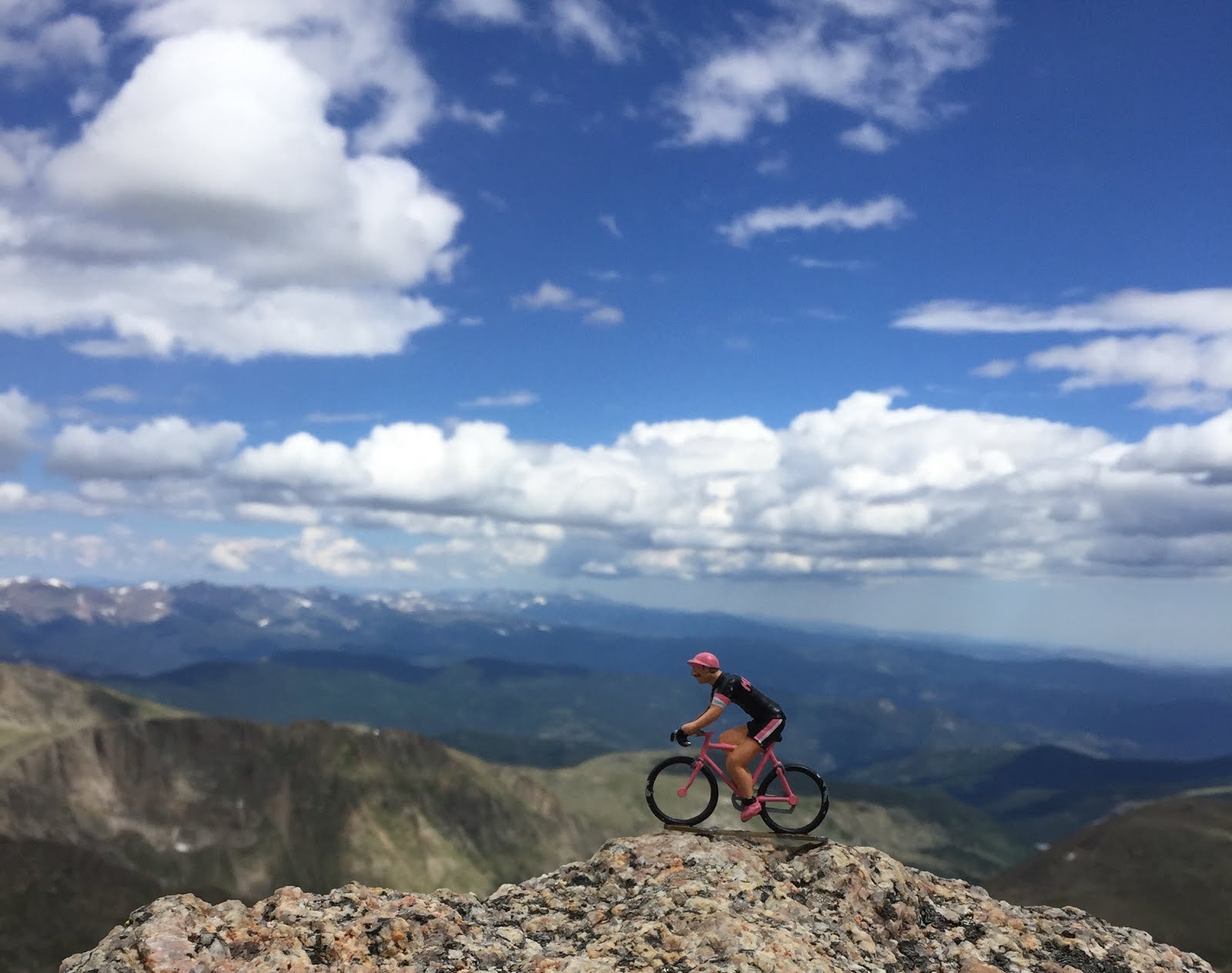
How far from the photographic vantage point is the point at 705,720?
18.9 meters

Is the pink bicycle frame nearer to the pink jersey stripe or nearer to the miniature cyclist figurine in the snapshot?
the miniature cyclist figurine

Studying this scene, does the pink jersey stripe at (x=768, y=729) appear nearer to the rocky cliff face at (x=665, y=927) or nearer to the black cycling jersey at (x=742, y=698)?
the black cycling jersey at (x=742, y=698)

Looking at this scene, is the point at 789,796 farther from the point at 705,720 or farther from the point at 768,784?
the point at 705,720

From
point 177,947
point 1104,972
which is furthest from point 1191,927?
point 177,947

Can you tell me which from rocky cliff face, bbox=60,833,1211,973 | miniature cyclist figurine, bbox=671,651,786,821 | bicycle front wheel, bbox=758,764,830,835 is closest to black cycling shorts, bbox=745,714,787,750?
miniature cyclist figurine, bbox=671,651,786,821

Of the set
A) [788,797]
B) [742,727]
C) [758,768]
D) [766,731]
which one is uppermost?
[742,727]

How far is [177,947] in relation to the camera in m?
13.1

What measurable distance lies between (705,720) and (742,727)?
1.00m

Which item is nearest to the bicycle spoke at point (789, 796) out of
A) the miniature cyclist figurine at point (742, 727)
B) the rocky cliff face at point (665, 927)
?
the miniature cyclist figurine at point (742, 727)

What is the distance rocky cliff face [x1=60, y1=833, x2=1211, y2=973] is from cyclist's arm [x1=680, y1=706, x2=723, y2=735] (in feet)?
7.80

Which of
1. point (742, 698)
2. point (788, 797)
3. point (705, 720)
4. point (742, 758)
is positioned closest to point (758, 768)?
point (742, 758)

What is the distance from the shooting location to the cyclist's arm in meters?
18.9

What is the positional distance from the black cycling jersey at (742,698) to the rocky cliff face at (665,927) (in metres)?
2.87

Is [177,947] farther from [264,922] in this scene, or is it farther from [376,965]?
[376,965]
